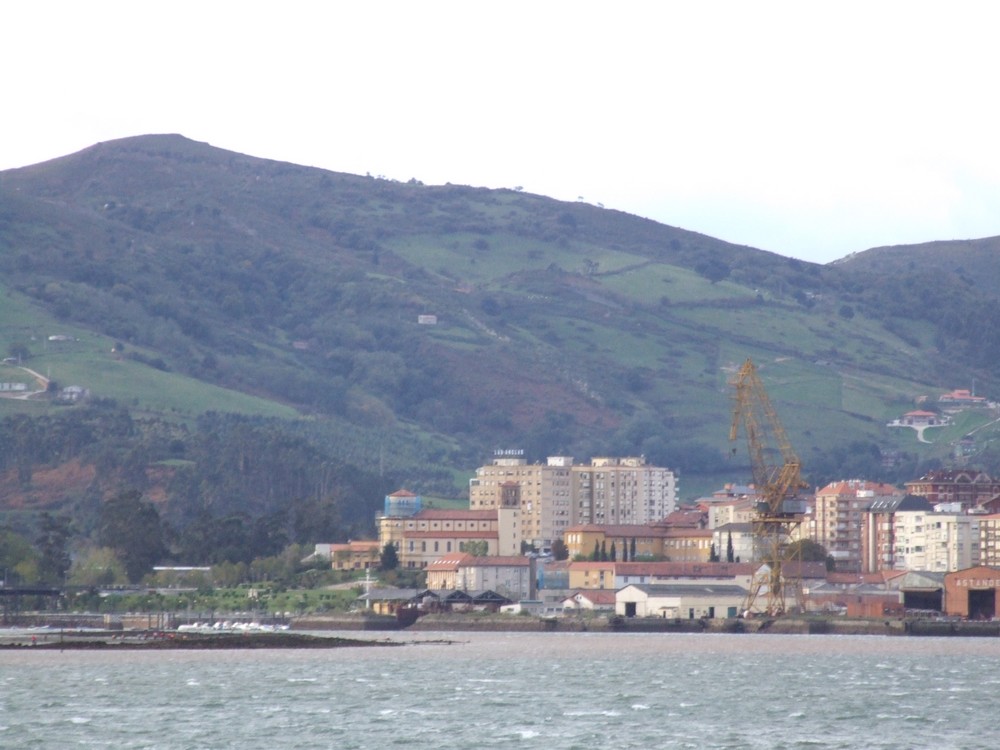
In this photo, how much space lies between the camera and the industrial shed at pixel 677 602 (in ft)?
430

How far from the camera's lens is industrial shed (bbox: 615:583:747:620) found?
131125 millimetres

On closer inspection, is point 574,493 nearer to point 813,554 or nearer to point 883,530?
point 883,530

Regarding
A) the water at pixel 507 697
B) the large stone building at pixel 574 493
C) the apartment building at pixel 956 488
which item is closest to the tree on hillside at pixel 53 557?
the large stone building at pixel 574 493

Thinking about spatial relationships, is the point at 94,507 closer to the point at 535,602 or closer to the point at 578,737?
the point at 535,602

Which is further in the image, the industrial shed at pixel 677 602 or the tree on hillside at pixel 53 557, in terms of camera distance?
the tree on hillside at pixel 53 557

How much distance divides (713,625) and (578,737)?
6944 cm

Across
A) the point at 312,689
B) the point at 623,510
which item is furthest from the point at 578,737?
the point at 623,510

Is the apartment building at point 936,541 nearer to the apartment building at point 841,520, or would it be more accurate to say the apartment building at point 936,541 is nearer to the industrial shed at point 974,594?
the apartment building at point 841,520

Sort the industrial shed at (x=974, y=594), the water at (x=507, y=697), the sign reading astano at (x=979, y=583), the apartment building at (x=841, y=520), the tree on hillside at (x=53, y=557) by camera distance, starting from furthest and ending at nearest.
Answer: the apartment building at (x=841, y=520), the tree on hillside at (x=53, y=557), the industrial shed at (x=974, y=594), the sign reading astano at (x=979, y=583), the water at (x=507, y=697)

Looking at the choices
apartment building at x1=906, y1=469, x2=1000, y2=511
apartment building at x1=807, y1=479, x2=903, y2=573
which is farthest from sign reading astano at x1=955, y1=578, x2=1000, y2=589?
apartment building at x1=906, y1=469, x2=1000, y2=511

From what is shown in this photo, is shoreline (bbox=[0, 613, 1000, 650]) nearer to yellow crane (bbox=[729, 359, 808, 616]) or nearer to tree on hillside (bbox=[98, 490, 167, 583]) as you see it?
yellow crane (bbox=[729, 359, 808, 616])

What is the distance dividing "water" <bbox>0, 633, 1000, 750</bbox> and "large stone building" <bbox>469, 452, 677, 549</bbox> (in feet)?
246

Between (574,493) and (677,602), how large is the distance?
5009 centimetres

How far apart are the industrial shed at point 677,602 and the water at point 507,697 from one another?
2800cm
